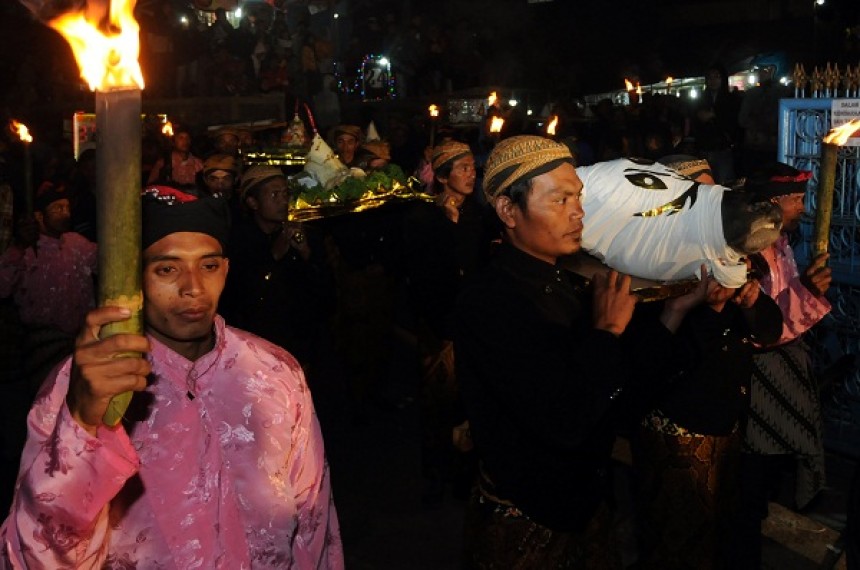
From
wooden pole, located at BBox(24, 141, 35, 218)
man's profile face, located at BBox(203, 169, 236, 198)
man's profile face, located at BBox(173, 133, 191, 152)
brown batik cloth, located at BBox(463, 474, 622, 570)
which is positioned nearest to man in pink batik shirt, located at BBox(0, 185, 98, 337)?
wooden pole, located at BBox(24, 141, 35, 218)

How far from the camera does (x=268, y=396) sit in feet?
10.0

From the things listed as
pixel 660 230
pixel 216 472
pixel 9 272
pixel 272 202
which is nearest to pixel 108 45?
pixel 216 472

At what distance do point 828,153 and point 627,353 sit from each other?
164cm

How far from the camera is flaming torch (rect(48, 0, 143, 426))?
5.61 feet

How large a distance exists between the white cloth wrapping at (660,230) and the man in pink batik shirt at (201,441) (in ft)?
3.66

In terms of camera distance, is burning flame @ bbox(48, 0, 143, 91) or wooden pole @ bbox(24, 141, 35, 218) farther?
wooden pole @ bbox(24, 141, 35, 218)

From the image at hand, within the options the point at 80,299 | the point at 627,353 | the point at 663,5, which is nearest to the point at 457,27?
the point at 663,5

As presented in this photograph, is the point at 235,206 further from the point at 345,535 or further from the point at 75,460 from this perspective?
the point at 75,460

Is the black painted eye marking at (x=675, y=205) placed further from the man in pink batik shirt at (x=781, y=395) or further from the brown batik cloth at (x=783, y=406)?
the brown batik cloth at (x=783, y=406)

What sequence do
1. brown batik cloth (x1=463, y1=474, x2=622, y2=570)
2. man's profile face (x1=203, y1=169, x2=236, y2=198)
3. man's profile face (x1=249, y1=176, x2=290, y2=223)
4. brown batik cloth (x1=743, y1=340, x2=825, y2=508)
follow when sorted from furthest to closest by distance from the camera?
1. man's profile face (x1=203, y1=169, x2=236, y2=198)
2. man's profile face (x1=249, y1=176, x2=290, y2=223)
3. brown batik cloth (x1=743, y1=340, x2=825, y2=508)
4. brown batik cloth (x1=463, y1=474, x2=622, y2=570)

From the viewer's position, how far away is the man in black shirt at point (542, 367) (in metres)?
3.34

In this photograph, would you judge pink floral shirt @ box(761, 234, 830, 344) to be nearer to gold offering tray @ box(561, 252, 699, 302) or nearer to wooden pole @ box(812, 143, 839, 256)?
wooden pole @ box(812, 143, 839, 256)

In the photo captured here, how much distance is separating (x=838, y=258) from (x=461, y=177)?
293 cm

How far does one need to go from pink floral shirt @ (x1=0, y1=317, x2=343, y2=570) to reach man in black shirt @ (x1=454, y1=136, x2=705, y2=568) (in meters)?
0.67
